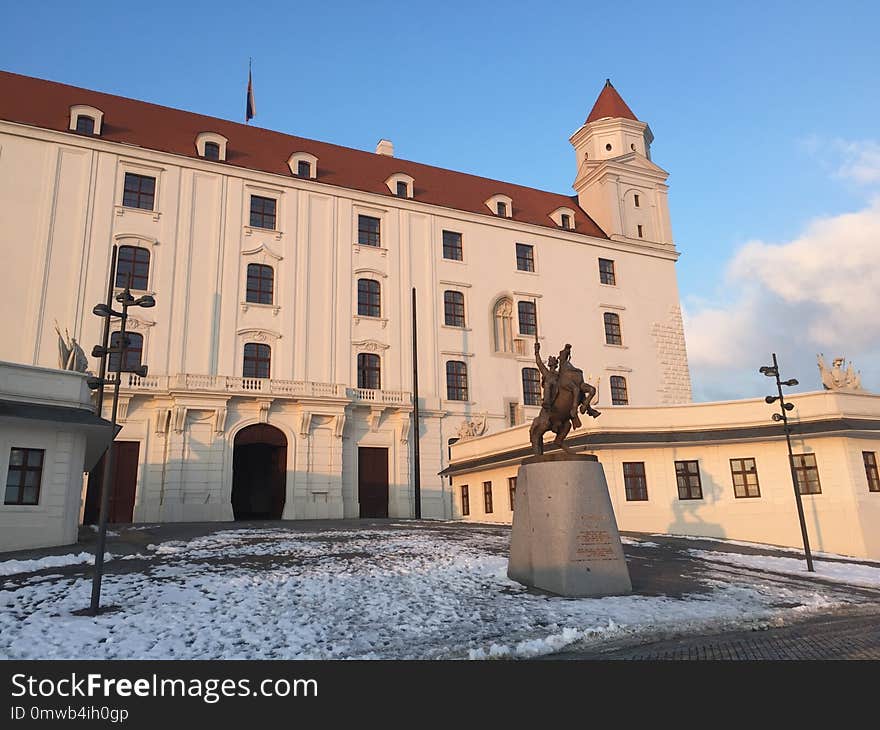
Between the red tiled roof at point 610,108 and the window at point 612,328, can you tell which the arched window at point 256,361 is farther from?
the red tiled roof at point 610,108

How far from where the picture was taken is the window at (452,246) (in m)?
41.4

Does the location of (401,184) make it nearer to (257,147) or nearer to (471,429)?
(257,147)

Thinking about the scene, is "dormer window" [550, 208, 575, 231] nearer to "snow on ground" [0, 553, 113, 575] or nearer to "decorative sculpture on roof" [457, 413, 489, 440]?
"decorative sculpture on roof" [457, 413, 489, 440]

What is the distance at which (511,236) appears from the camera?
4378cm

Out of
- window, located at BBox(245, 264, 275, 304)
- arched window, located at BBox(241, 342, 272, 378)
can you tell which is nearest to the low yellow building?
arched window, located at BBox(241, 342, 272, 378)

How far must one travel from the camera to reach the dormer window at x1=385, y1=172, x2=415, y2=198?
4147 cm

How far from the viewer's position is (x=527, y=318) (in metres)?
42.2

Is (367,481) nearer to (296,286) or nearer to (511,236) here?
(296,286)

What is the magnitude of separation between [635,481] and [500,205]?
25.1 m

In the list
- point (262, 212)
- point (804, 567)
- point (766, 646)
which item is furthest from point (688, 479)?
point (262, 212)

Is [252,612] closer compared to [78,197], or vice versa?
[252,612]

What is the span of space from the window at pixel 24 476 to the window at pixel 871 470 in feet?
88.7
